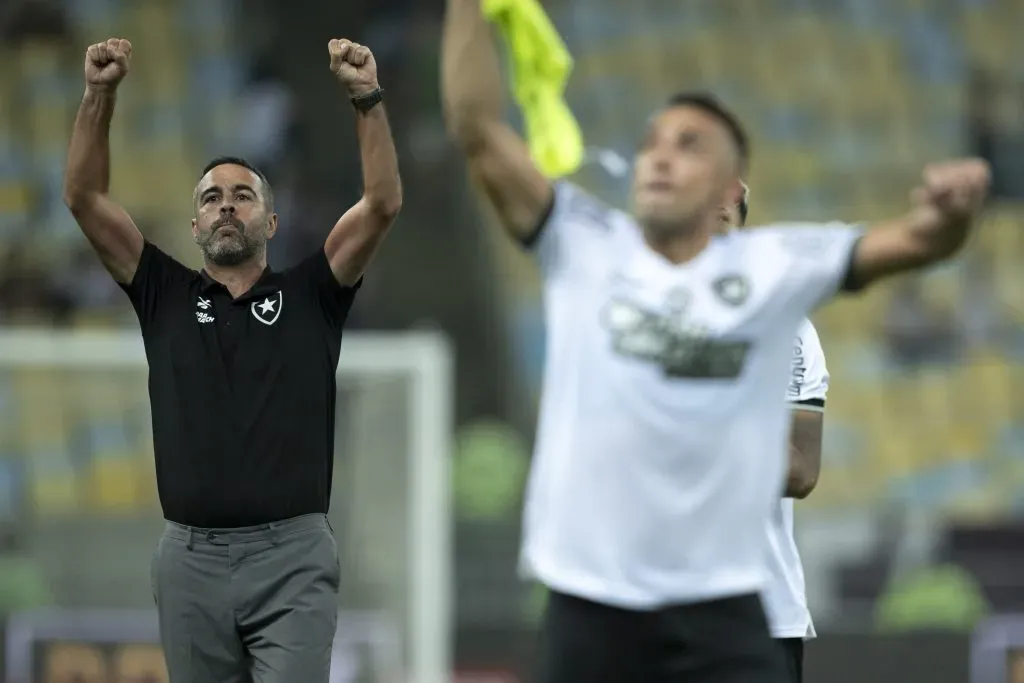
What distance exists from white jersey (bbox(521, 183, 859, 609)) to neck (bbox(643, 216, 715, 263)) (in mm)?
29

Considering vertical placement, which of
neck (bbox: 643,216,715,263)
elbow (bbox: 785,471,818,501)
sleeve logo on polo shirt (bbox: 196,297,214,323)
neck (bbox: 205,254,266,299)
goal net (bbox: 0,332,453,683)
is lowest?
goal net (bbox: 0,332,453,683)

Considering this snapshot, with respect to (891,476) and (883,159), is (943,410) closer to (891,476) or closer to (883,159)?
(891,476)

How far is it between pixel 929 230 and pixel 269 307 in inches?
88.1

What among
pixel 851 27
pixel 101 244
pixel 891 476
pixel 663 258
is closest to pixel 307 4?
pixel 851 27

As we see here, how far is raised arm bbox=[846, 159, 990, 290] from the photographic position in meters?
4.06

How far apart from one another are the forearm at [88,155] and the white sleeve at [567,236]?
1.88 m

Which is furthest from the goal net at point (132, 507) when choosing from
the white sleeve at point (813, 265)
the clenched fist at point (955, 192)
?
the clenched fist at point (955, 192)

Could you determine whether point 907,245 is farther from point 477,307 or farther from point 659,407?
point 477,307

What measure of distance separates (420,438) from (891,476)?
4625 millimetres

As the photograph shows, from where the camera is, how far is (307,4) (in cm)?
1558

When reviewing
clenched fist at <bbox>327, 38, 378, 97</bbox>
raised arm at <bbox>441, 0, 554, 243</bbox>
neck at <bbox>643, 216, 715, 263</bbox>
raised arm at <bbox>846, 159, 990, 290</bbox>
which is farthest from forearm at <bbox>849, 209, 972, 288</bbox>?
clenched fist at <bbox>327, 38, 378, 97</bbox>

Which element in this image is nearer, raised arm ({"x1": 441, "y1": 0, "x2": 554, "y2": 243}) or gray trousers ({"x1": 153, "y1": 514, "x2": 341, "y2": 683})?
raised arm ({"x1": 441, "y1": 0, "x2": 554, "y2": 243})

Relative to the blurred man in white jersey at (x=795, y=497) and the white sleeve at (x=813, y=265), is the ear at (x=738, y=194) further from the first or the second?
the white sleeve at (x=813, y=265)

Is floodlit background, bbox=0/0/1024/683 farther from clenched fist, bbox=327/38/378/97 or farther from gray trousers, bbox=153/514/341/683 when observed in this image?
clenched fist, bbox=327/38/378/97
